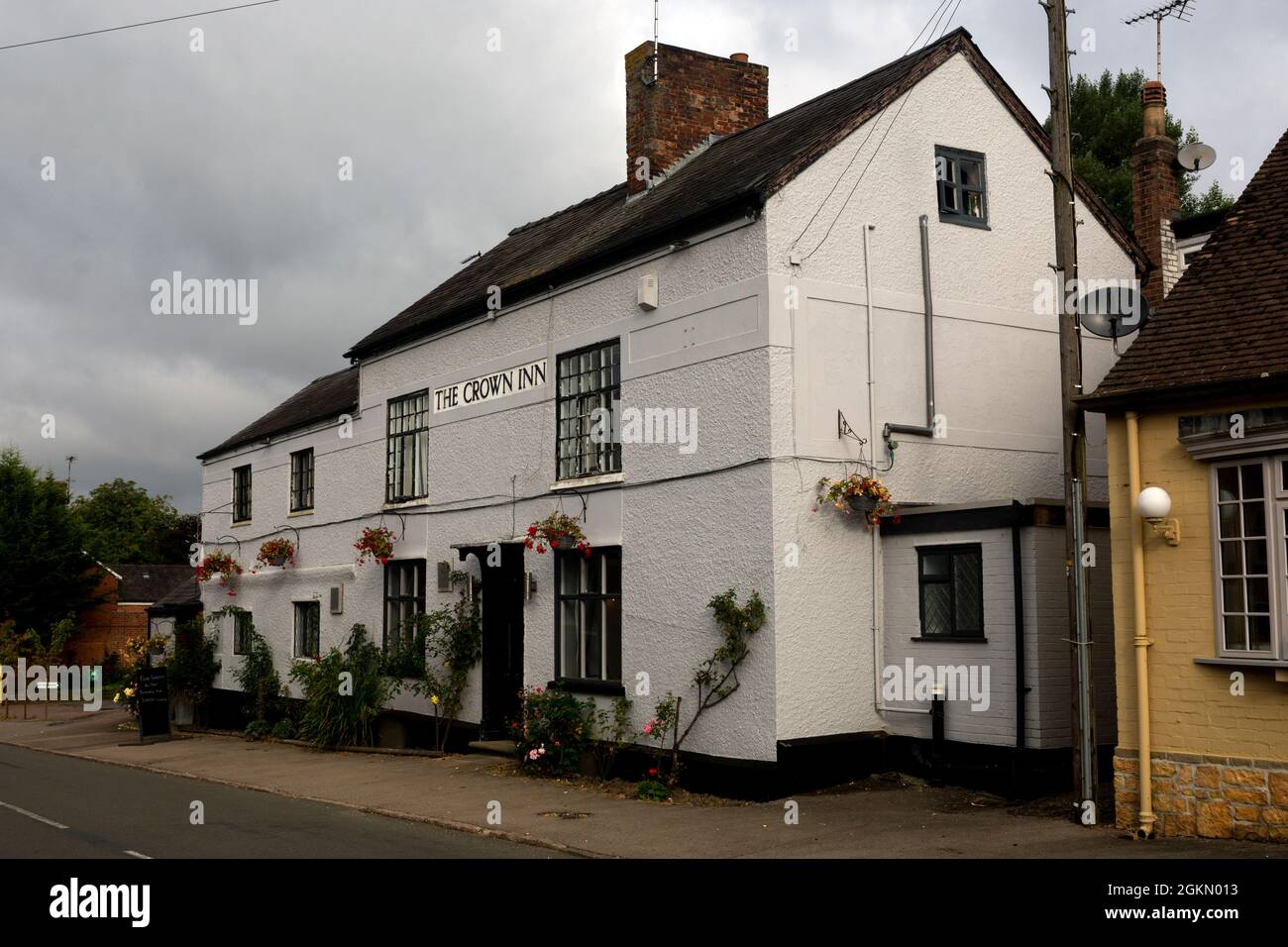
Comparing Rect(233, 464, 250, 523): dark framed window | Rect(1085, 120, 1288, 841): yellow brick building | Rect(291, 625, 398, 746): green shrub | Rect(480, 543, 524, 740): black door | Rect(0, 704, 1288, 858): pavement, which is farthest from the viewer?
Rect(233, 464, 250, 523): dark framed window

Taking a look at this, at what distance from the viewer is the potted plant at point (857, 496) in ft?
43.1

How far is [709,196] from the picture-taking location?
575 inches

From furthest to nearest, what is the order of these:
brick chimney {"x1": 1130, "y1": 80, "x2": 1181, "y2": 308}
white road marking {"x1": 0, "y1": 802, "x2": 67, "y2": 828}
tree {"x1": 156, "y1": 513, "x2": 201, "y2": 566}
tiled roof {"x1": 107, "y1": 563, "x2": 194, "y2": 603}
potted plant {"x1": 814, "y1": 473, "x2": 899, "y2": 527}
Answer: tree {"x1": 156, "y1": 513, "x2": 201, "y2": 566} < tiled roof {"x1": 107, "y1": 563, "x2": 194, "y2": 603} < brick chimney {"x1": 1130, "y1": 80, "x2": 1181, "y2": 308} < potted plant {"x1": 814, "y1": 473, "x2": 899, "y2": 527} < white road marking {"x1": 0, "y1": 802, "x2": 67, "y2": 828}

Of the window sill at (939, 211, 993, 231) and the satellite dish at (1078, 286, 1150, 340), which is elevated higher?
the window sill at (939, 211, 993, 231)

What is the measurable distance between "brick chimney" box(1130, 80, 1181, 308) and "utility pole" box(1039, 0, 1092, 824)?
32.0ft

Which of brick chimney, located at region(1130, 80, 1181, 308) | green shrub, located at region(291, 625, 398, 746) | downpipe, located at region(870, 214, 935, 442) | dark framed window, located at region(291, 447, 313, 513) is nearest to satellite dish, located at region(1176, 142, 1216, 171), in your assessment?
brick chimney, located at region(1130, 80, 1181, 308)

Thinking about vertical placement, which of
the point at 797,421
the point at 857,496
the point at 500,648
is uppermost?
the point at 797,421

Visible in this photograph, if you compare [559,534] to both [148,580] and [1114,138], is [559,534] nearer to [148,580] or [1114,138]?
[1114,138]

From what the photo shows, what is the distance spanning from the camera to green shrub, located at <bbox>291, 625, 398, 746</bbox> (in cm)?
2003

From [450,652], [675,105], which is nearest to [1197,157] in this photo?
[675,105]

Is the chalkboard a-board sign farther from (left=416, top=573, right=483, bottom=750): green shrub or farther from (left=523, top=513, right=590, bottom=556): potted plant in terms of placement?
(left=523, top=513, right=590, bottom=556): potted plant

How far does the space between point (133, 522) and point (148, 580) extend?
26.8 metres

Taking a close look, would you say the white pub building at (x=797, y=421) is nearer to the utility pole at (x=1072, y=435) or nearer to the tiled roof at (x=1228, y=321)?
the utility pole at (x=1072, y=435)

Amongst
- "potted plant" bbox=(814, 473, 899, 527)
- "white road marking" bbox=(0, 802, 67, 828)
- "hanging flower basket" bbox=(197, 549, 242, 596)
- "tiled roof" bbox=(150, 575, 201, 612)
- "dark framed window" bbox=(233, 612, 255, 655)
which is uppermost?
"potted plant" bbox=(814, 473, 899, 527)
